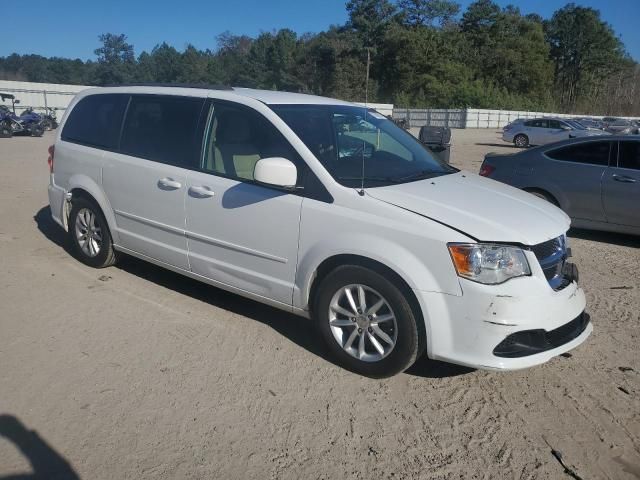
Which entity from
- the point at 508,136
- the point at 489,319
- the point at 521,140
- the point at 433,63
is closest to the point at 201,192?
the point at 489,319

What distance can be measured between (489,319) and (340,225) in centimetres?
108

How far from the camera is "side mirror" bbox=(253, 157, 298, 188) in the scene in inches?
145

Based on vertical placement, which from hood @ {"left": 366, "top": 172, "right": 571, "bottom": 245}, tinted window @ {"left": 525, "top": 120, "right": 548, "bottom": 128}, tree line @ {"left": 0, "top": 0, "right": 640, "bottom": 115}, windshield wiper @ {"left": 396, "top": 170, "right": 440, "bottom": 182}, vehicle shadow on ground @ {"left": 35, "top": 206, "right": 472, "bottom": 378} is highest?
tree line @ {"left": 0, "top": 0, "right": 640, "bottom": 115}

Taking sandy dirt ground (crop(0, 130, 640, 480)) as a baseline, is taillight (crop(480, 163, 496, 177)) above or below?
above

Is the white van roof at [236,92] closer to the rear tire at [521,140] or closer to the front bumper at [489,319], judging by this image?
the front bumper at [489,319]

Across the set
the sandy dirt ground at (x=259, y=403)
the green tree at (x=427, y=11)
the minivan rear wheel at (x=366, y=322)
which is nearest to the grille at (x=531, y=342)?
the sandy dirt ground at (x=259, y=403)

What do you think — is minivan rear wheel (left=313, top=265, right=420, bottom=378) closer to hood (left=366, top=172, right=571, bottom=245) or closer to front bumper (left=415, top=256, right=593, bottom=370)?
front bumper (left=415, top=256, right=593, bottom=370)

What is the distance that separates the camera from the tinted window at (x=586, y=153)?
24.3 feet

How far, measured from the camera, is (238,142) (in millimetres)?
4324

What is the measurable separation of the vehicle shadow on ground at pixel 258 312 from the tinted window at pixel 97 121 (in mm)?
1286

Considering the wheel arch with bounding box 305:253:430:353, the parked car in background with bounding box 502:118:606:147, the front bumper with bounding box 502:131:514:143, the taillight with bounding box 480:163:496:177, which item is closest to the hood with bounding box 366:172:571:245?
the wheel arch with bounding box 305:253:430:353

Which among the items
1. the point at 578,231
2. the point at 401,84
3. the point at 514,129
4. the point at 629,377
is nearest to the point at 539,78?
the point at 401,84

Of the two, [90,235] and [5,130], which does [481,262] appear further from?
[5,130]

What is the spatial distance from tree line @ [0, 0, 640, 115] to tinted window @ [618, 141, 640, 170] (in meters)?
54.7
